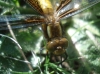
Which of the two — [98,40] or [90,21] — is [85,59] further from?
[90,21]

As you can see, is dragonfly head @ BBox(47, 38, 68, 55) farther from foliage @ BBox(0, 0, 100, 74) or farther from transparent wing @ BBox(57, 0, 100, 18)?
transparent wing @ BBox(57, 0, 100, 18)

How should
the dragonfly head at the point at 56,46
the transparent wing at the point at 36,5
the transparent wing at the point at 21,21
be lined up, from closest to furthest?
the dragonfly head at the point at 56,46
the transparent wing at the point at 21,21
the transparent wing at the point at 36,5

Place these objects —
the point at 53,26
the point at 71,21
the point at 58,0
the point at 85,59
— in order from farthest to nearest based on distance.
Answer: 1. the point at 71,21
2. the point at 58,0
3. the point at 85,59
4. the point at 53,26

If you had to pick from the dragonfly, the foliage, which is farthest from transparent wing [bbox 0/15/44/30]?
the foliage

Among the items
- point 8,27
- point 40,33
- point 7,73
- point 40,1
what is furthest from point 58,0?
point 7,73

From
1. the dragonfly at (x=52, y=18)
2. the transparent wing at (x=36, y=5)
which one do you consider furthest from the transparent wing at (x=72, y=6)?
the transparent wing at (x=36, y=5)

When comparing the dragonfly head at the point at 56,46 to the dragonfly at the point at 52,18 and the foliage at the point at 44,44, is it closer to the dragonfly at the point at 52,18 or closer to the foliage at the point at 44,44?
the dragonfly at the point at 52,18

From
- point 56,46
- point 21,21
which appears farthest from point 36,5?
point 56,46

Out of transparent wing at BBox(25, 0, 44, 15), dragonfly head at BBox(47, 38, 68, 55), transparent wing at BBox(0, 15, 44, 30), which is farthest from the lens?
transparent wing at BBox(25, 0, 44, 15)
